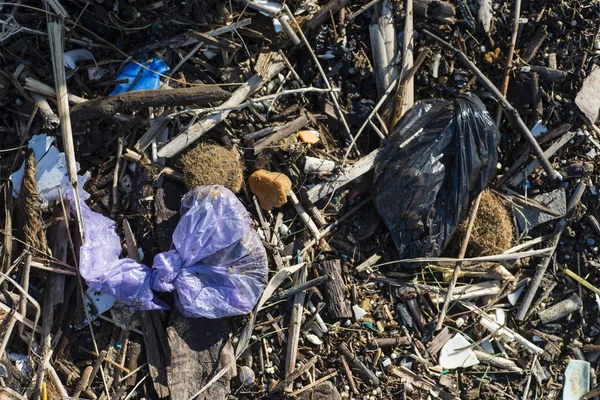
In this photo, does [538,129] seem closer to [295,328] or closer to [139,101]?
[295,328]

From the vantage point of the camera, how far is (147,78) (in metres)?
3.74

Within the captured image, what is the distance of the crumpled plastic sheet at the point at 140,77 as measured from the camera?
372cm

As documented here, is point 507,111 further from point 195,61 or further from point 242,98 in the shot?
point 195,61

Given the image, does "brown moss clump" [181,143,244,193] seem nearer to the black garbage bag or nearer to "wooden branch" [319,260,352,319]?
"wooden branch" [319,260,352,319]

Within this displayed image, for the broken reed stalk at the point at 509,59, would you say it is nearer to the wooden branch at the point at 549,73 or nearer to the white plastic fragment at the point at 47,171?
the wooden branch at the point at 549,73

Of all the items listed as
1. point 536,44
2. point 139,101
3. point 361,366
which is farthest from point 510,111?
point 139,101

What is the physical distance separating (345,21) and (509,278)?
83.4 inches

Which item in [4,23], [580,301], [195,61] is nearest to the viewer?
[4,23]

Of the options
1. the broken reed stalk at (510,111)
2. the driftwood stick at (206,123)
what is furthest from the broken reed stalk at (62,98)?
the broken reed stalk at (510,111)

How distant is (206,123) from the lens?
3734 millimetres

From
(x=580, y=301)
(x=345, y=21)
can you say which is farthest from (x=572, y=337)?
(x=345, y=21)

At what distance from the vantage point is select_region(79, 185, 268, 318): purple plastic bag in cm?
357

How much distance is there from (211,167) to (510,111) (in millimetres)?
2084

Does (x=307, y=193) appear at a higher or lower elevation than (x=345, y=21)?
lower
